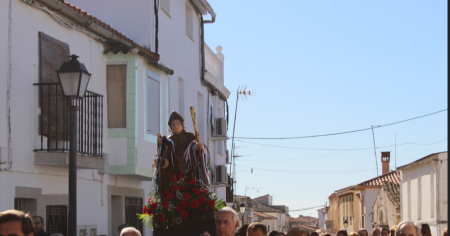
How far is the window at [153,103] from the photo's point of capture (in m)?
14.9

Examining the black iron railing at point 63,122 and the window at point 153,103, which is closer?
the black iron railing at point 63,122

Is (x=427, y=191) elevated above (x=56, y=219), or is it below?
below

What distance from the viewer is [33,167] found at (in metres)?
10.9

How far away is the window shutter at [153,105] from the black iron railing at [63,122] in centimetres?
227

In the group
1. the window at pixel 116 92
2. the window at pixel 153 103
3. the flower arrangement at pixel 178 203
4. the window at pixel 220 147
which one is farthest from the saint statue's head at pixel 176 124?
the window at pixel 220 147

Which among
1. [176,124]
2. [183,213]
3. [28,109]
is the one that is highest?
[28,109]

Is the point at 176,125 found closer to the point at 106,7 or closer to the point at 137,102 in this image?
the point at 137,102

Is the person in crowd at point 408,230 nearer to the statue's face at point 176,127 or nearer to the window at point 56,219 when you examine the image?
the statue's face at point 176,127

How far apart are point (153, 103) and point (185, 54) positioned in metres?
4.23

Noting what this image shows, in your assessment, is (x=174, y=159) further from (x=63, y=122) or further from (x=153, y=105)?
(x=153, y=105)

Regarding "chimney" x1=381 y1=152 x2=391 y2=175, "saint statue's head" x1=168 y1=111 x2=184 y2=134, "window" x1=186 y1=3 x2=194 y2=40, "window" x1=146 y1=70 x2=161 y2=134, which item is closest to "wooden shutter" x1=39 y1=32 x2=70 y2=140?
"saint statue's head" x1=168 y1=111 x2=184 y2=134

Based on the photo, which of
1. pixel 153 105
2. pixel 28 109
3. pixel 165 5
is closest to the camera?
pixel 28 109

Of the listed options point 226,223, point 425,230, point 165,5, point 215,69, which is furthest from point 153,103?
point 215,69

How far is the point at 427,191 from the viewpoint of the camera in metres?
26.2
